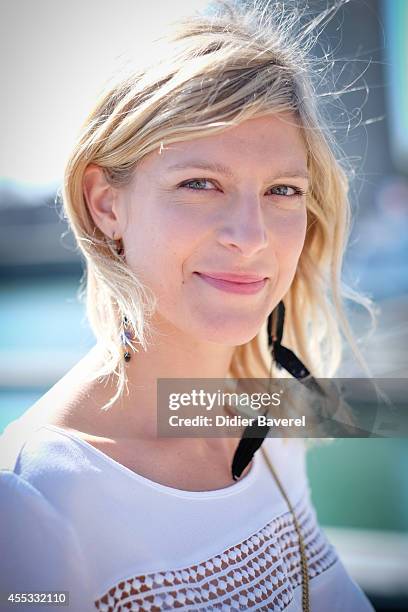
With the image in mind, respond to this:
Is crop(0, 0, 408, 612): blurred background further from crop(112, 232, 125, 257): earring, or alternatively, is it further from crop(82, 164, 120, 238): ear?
crop(112, 232, 125, 257): earring

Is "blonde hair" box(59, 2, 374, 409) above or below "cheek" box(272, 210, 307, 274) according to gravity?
above

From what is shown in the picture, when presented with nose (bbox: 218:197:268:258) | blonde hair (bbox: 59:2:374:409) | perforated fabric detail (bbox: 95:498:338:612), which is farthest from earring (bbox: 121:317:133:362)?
perforated fabric detail (bbox: 95:498:338:612)

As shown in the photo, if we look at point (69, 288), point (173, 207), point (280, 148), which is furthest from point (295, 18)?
point (69, 288)

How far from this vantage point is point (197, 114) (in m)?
1.03

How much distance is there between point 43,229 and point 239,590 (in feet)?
15.4

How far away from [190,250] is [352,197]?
1588 mm

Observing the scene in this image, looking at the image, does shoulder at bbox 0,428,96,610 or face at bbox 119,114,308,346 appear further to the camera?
face at bbox 119,114,308,346

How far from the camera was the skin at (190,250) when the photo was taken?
41.1 inches

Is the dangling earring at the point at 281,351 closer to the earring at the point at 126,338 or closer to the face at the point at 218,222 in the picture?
the face at the point at 218,222

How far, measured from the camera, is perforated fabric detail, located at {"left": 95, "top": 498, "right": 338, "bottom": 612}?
0.95 m

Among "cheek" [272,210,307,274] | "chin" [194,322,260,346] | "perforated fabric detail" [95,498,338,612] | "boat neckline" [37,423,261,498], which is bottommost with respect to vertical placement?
"perforated fabric detail" [95,498,338,612]

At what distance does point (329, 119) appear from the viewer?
1.28 meters

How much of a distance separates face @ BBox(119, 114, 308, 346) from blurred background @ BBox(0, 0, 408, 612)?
0.22 meters

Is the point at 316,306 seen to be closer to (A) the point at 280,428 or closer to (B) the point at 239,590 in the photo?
(A) the point at 280,428
